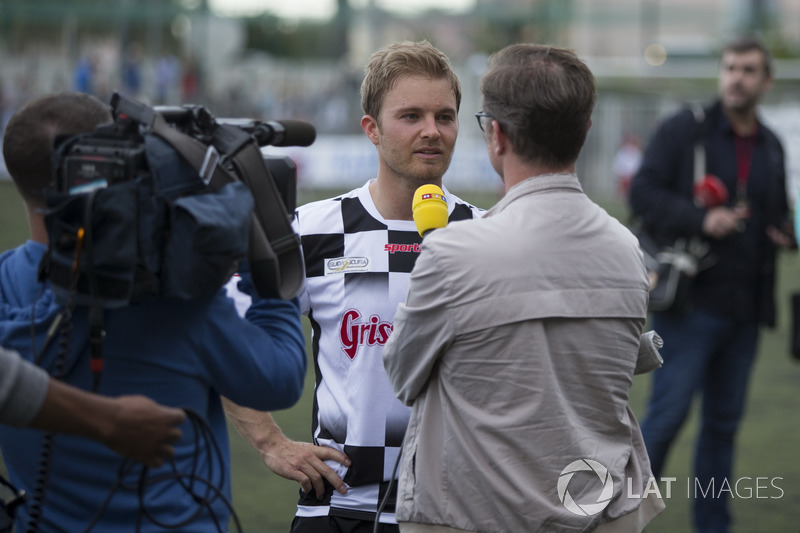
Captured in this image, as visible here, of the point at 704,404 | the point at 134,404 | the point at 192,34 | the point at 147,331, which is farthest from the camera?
the point at 192,34

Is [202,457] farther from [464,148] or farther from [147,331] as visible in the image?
[464,148]

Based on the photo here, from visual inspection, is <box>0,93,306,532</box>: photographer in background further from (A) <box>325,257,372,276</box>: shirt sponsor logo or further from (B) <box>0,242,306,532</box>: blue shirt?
(A) <box>325,257,372,276</box>: shirt sponsor logo

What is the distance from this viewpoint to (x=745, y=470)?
228 inches

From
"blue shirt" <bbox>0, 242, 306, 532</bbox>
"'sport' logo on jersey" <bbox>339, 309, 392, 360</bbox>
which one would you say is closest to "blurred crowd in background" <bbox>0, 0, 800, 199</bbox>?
"'sport' logo on jersey" <bbox>339, 309, 392, 360</bbox>

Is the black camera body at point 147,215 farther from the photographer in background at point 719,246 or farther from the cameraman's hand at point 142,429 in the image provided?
the photographer in background at point 719,246

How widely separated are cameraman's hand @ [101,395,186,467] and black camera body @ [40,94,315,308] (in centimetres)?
20

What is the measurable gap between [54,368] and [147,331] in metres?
0.20

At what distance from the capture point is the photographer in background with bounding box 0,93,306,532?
6.71 ft

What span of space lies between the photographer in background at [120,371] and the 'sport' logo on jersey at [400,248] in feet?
2.57

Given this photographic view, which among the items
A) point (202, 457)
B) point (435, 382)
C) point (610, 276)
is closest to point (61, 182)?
point (202, 457)

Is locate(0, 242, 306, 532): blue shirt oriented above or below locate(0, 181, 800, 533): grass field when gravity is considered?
above

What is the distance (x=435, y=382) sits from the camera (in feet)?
7.48

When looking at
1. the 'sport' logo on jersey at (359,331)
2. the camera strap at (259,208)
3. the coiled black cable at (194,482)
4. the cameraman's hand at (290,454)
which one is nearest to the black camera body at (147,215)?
the camera strap at (259,208)

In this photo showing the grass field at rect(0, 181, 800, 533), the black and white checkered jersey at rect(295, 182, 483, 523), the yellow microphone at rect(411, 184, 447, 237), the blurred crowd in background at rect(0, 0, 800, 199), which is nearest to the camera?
the yellow microphone at rect(411, 184, 447, 237)
